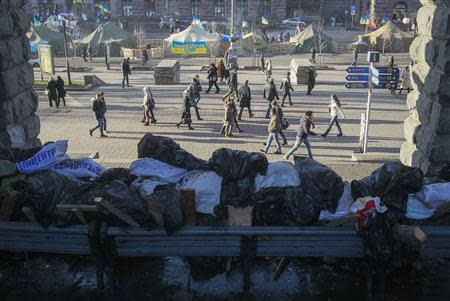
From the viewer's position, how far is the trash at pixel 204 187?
5684 millimetres

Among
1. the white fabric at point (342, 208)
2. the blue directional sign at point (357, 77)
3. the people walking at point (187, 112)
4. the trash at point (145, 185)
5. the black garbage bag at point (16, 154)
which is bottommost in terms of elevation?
the people walking at point (187, 112)

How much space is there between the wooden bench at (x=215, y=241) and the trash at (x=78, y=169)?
3.61 feet

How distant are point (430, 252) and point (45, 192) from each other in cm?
428

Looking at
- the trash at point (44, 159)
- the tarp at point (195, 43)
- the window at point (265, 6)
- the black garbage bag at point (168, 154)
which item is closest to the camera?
the trash at point (44, 159)

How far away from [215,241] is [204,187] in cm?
78

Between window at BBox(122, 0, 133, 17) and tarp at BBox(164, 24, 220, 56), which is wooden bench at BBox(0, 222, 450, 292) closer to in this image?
tarp at BBox(164, 24, 220, 56)

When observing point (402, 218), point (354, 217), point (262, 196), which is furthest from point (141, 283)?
point (402, 218)

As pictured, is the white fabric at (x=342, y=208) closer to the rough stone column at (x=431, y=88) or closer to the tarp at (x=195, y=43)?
the rough stone column at (x=431, y=88)

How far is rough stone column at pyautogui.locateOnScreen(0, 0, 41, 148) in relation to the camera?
7.94 m

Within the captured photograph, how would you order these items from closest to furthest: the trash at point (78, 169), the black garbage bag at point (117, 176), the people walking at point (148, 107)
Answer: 1. the black garbage bag at point (117, 176)
2. the trash at point (78, 169)
3. the people walking at point (148, 107)

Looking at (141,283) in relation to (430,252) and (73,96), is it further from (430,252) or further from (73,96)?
(73,96)

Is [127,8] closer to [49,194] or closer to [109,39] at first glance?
[109,39]

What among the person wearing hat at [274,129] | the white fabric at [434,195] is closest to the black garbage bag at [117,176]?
the white fabric at [434,195]

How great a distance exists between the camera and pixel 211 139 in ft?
50.5
